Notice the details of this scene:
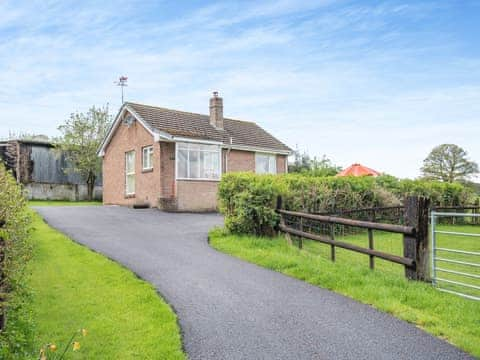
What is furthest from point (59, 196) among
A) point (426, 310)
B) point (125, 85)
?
point (426, 310)

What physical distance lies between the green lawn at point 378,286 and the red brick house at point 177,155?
33.7 ft

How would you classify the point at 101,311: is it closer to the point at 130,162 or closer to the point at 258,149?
the point at 130,162

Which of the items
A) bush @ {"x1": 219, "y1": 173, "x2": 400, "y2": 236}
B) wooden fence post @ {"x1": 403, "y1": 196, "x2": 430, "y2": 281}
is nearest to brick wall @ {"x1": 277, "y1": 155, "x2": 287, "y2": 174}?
bush @ {"x1": 219, "y1": 173, "x2": 400, "y2": 236}

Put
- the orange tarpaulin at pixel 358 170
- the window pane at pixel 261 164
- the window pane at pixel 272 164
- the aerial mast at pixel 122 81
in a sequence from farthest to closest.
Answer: the aerial mast at pixel 122 81
the window pane at pixel 272 164
the window pane at pixel 261 164
the orange tarpaulin at pixel 358 170

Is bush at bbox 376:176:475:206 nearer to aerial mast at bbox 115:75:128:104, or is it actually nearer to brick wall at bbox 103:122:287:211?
brick wall at bbox 103:122:287:211

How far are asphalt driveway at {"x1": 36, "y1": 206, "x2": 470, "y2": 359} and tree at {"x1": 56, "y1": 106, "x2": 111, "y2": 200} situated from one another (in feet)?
79.5

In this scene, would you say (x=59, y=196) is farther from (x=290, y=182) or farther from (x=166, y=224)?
(x=290, y=182)

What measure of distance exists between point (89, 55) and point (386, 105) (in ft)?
45.2

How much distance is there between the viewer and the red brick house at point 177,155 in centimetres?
2156

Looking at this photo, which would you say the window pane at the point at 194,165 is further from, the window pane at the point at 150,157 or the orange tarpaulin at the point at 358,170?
the orange tarpaulin at the point at 358,170

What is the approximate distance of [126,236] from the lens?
12758mm

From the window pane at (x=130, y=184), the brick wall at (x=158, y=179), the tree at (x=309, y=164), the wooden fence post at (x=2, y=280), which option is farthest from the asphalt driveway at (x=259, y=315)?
the tree at (x=309, y=164)

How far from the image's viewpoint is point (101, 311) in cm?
601

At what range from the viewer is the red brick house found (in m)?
21.6
